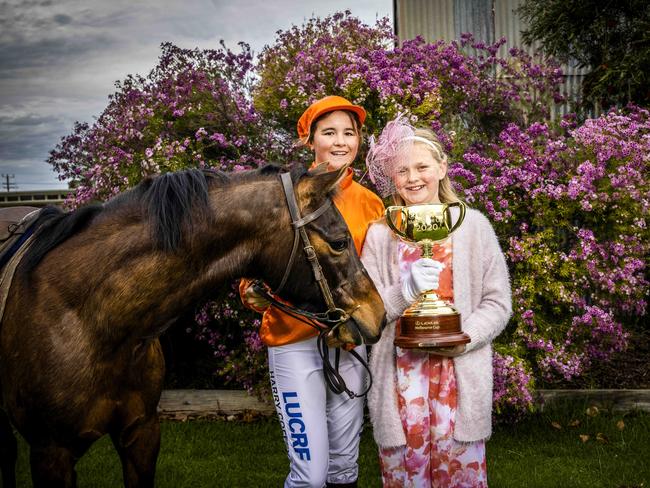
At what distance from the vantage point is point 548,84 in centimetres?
687

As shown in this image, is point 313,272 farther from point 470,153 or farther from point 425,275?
point 470,153

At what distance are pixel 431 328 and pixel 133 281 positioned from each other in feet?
3.63

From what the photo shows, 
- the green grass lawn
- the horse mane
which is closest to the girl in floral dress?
the horse mane

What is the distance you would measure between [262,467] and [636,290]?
3145 millimetres

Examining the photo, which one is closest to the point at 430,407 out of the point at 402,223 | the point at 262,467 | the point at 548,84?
the point at 402,223

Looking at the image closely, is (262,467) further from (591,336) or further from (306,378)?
(591,336)

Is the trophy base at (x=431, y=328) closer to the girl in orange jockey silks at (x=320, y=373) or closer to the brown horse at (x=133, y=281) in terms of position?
the brown horse at (x=133, y=281)

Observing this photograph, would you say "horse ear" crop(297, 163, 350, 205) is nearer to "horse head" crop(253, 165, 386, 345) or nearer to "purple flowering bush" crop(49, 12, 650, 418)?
"horse head" crop(253, 165, 386, 345)

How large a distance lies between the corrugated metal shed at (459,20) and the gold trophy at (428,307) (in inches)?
302

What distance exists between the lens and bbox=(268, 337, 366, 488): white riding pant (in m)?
2.51

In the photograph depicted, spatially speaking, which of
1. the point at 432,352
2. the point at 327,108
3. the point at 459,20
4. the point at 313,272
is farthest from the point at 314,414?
the point at 459,20

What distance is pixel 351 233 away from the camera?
2.73m

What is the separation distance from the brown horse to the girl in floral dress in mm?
338

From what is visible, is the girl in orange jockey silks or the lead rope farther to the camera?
the girl in orange jockey silks
